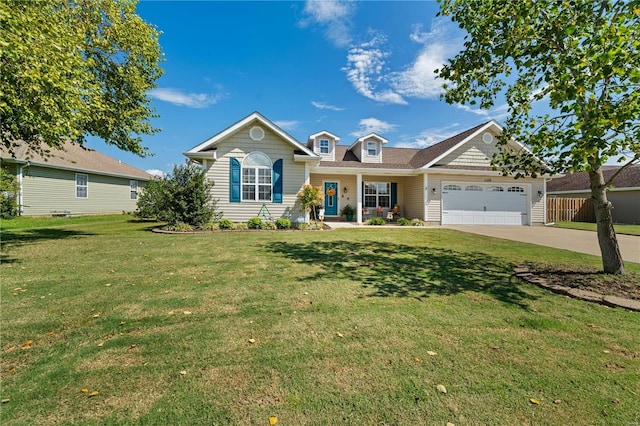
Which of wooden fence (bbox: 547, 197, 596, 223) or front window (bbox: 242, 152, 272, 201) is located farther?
wooden fence (bbox: 547, 197, 596, 223)

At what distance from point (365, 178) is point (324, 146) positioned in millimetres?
3319

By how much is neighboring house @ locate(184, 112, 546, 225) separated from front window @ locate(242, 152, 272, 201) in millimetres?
46

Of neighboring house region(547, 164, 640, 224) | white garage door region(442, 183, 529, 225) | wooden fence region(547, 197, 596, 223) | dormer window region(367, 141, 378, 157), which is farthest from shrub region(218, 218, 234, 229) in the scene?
neighboring house region(547, 164, 640, 224)

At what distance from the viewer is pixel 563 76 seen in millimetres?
3727

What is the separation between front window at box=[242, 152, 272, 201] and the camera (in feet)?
44.2

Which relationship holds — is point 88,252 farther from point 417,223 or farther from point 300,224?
point 417,223

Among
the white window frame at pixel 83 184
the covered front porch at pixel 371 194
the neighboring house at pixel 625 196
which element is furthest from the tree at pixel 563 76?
the white window frame at pixel 83 184

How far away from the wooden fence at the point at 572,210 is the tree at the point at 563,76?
674 inches

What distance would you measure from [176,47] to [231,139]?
186 inches

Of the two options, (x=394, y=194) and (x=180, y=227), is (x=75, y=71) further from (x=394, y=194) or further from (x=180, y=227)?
(x=394, y=194)

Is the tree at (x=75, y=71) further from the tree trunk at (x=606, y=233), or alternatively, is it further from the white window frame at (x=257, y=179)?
the tree trunk at (x=606, y=233)

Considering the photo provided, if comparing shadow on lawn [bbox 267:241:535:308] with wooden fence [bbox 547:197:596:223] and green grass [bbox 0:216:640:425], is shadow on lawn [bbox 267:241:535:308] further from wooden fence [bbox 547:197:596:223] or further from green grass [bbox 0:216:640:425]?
wooden fence [bbox 547:197:596:223]

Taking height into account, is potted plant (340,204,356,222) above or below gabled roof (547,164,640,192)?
below

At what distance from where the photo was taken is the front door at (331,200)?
58.0 ft
